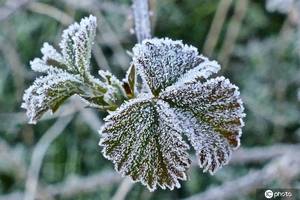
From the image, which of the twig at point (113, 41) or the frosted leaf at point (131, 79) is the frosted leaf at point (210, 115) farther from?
the twig at point (113, 41)

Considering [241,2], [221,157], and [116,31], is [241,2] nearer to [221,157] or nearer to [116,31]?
[116,31]

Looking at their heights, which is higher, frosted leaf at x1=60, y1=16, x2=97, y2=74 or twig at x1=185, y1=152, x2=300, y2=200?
twig at x1=185, y1=152, x2=300, y2=200

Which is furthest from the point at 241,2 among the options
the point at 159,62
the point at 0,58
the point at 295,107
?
the point at 159,62

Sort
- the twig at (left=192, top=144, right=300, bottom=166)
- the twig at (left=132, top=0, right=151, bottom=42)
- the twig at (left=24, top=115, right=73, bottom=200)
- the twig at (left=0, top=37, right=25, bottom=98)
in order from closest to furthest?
the twig at (left=132, top=0, right=151, bottom=42), the twig at (left=192, top=144, right=300, bottom=166), the twig at (left=24, top=115, right=73, bottom=200), the twig at (left=0, top=37, right=25, bottom=98)

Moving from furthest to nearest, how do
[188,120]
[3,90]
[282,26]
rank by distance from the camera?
[3,90]
[282,26]
[188,120]

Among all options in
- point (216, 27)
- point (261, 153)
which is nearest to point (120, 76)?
point (216, 27)

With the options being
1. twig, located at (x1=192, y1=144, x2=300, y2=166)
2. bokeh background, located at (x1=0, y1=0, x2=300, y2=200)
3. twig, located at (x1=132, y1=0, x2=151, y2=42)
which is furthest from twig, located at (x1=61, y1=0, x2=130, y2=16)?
twig, located at (x1=132, y1=0, x2=151, y2=42)

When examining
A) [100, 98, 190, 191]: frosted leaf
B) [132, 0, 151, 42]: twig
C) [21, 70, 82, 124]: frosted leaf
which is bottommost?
[100, 98, 190, 191]: frosted leaf

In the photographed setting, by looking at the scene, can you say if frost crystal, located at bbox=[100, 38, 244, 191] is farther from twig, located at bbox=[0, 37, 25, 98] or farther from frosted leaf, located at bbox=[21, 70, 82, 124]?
twig, located at bbox=[0, 37, 25, 98]

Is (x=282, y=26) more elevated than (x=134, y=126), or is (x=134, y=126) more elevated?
(x=282, y=26)
